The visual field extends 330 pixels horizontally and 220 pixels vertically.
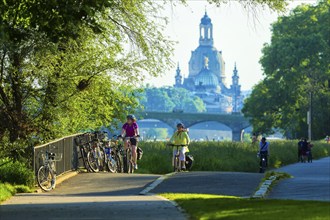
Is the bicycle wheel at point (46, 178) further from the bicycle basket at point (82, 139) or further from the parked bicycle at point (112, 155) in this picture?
the parked bicycle at point (112, 155)

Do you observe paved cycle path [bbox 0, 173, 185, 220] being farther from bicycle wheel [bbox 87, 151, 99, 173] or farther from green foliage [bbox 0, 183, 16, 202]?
bicycle wheel [bbox 87, 151, 99, 173]

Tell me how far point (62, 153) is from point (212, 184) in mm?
4468

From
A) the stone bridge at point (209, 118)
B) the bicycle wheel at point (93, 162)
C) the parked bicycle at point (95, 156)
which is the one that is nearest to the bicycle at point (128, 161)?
the parked bicycle at point (95, 156)

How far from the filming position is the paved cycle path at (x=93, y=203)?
50.5 feet

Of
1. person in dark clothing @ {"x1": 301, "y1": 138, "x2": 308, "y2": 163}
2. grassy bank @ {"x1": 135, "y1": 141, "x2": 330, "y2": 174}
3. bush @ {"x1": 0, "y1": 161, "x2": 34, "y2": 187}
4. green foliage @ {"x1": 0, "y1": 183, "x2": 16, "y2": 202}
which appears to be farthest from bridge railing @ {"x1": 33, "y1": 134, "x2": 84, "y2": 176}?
person in dark clothing @ {"x1": 301, "y1": 138, "x2": 308, "y2": 163}

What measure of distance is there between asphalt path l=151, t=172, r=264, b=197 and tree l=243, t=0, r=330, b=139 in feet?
240

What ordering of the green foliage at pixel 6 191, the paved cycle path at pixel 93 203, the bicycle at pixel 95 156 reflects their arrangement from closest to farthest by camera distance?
the paved cycle path at pixel 93 203 < the green foliage at pixel 6 191 < the bicycle at pixel 95 156

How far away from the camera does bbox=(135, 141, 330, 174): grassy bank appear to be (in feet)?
139

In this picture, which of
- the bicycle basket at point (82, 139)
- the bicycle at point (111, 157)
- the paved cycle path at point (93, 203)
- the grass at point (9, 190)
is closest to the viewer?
the paved cycle path at point (93, 203)

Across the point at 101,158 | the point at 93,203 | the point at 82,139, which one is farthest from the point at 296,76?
the point at 93,203

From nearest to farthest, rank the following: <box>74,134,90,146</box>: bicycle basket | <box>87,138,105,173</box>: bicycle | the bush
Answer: the bush
<box>87,138,105,173</box>: bicycle
<box>74,134,90,146</box>: bicycle basket

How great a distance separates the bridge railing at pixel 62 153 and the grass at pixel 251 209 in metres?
5.38

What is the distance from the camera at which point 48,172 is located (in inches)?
922

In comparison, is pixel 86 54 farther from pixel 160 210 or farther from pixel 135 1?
pixel 160 210
